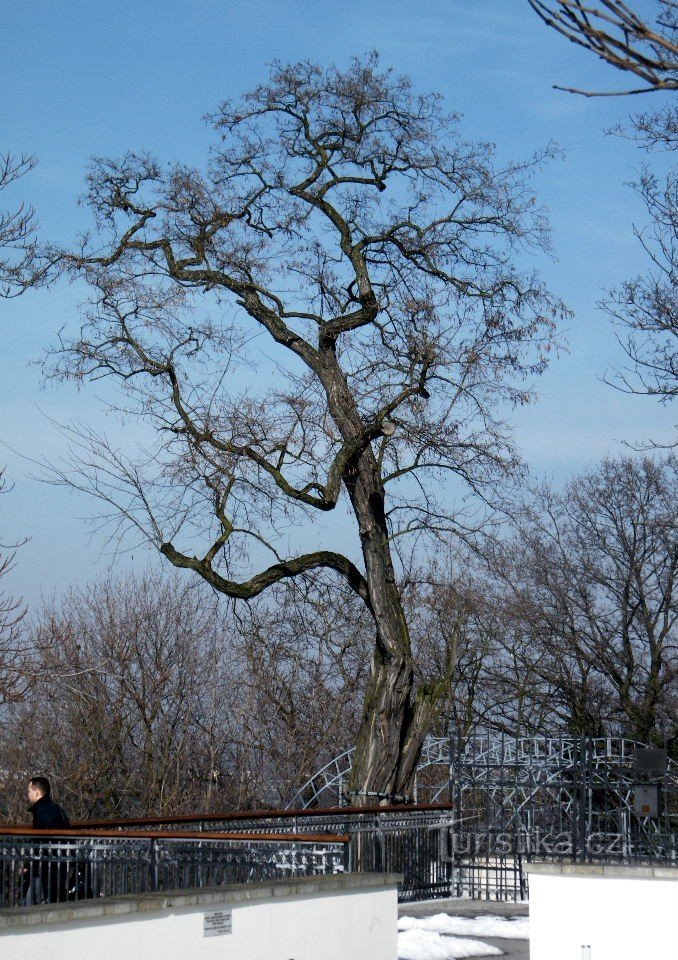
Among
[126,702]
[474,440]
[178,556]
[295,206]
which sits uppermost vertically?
[295,206]

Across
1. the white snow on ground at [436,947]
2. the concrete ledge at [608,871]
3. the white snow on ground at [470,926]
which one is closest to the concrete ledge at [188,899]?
the concrete ledge at [608,871]

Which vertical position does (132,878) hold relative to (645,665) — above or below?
below

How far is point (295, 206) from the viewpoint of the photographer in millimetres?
24188

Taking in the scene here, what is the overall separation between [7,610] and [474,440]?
8.28 metres

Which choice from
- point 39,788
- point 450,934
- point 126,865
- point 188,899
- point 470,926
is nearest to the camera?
point 188,899

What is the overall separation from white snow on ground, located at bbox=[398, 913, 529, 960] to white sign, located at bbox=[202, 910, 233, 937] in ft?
14.6

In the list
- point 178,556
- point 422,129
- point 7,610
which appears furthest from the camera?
point 422,129

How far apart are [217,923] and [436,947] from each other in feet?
18.5

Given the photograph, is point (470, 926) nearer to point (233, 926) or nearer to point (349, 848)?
point (349, 848)

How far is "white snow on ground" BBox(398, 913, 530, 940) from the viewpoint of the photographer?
16.2 meters

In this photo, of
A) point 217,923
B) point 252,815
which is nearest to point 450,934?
point 252,815

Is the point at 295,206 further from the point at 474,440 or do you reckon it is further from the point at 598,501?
the point at 598,501

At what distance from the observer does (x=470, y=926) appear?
16.5m

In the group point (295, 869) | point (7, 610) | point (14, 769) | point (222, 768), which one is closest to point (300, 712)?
point (222, 768)
